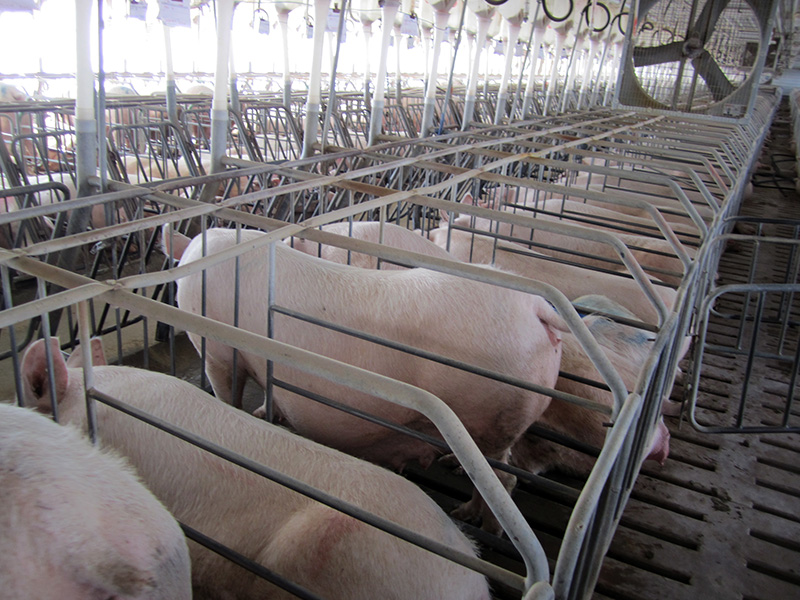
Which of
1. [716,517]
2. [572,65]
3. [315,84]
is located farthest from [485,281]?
[572,65]

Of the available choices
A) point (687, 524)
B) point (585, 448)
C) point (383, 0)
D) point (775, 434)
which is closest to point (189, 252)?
point (585, 448)

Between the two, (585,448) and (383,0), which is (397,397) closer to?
(585,448)

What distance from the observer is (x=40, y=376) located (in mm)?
1458

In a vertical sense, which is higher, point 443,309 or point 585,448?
point 443,309

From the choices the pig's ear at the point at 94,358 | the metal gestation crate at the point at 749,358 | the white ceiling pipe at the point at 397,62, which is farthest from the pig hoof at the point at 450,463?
the white ceiling pipe at the point at 397,62

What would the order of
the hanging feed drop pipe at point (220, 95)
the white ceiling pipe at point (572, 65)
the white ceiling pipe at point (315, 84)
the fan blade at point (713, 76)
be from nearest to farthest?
the hanging feed drop pipe at point (220, 95) < the white ceiling pipe at point (315, 84) < the fan blade at point (713, 76) < the white ceiling pipe at point (572, 65)

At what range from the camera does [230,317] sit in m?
2.25

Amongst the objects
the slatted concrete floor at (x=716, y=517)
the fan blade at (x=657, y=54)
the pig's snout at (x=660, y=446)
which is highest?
the fan blade at (x=657, y=54)

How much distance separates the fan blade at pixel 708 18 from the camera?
21.0ft

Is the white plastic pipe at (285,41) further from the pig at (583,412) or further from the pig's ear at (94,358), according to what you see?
the pig's ear at (94,358)

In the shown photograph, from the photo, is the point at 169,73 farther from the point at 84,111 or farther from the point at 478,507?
the point at 478,507

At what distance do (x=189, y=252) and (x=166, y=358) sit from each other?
1.05 meters

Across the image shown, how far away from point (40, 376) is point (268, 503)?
624 millimetres

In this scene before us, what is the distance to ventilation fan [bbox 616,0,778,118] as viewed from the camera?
659 cm
